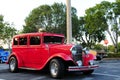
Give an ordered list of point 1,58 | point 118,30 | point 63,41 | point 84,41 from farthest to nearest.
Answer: point 84,41
point 118,30
point 1,58
point 63,41

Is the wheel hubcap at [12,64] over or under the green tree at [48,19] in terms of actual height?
under

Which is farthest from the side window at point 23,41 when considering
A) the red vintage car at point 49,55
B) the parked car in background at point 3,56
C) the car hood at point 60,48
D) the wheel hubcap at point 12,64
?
the parked car in background at point 3,56

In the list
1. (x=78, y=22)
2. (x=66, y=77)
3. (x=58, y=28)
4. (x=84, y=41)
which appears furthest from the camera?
(x=84, y=41)

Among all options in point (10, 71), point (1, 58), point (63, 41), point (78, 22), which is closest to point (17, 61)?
point (10, 71)

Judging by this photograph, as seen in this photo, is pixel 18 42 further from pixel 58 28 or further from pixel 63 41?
pixel 58 28

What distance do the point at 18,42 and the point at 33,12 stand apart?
166 feet

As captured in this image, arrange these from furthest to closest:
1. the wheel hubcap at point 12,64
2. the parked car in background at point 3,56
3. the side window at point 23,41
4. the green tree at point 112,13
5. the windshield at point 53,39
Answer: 1. the green tree at point 112,13
2. the parked car in background at point 3,56
3. the wheel hubcap at point 12,64
4. the side window at point 23,41
5. the windshield at point 53,39

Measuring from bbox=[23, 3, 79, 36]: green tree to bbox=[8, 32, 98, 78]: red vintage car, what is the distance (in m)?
47.1

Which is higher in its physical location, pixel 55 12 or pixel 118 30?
pixel 55 12

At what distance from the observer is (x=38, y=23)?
6462 centimetres

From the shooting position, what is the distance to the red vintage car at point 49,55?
12836 millimetres

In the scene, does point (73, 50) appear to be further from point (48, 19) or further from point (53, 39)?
point (48, 19)

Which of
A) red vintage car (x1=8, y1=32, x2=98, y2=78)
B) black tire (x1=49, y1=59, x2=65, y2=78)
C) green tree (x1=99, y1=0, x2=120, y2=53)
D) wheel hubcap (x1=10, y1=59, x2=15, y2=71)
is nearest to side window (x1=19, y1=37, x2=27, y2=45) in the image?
red vintage car (x1=8, y1=32, x2=98, y2=78)

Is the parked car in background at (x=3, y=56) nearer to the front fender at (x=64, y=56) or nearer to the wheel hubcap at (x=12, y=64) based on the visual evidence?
the wheel hubcap at (x=12, y=64)
